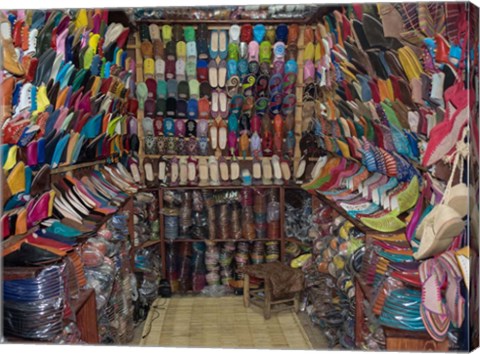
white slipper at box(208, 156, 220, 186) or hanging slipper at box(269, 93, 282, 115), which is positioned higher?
hanging slipper at box(269, 93, 282, 115)

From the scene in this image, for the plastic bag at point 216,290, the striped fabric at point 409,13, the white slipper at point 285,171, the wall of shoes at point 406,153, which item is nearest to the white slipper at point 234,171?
the white slipper at point 285,171

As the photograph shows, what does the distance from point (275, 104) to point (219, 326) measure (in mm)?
1764

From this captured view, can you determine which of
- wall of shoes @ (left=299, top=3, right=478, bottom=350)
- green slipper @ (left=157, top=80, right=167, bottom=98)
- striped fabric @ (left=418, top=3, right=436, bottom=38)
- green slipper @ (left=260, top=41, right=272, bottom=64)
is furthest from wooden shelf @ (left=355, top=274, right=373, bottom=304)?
green slipper @ (left=157, top=80, right=167, bottom=98)

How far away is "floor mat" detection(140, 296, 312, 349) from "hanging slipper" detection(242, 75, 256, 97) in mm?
1626

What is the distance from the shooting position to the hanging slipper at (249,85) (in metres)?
4.03

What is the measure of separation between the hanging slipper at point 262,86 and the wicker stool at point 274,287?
52.6 inches

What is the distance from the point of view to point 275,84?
13.3 ft

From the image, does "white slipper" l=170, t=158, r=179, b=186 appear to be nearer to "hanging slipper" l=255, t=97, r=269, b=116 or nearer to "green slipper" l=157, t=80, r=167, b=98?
"green slipper" l=157, t=80, r=167, b=98

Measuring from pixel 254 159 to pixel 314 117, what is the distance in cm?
59

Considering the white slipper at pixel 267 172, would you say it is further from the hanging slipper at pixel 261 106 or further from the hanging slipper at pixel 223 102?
the hanging slipper at pixel 223 102

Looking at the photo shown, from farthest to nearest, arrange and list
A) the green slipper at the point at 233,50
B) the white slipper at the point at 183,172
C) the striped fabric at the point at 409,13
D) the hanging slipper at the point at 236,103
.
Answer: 1. the white slipper at the point at 183,172
2. the hanging slipper at the point at 236,103
3. the green slipper at the point at 233,50
4. the striped fabric at the point at 409,13

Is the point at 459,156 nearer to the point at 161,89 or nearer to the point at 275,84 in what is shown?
the point at 275,84

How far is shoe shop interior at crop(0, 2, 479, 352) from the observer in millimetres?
1941

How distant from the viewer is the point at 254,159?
422cm
